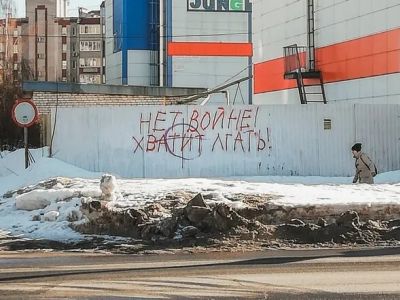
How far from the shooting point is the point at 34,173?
18203 mm

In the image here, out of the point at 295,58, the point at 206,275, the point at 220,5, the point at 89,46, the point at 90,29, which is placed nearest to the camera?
the point at 206,275

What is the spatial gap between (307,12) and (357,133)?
10.4 m

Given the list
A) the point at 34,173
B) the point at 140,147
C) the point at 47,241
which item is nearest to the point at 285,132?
the point at 140,147

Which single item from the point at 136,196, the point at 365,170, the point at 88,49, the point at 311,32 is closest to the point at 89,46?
the point at 88,49

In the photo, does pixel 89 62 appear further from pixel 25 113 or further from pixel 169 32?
pixel 25 113

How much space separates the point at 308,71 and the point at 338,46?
2048mm

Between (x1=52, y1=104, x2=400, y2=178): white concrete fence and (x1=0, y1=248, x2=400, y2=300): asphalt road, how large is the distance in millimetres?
9542

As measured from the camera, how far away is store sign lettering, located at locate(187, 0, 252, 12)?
179ft

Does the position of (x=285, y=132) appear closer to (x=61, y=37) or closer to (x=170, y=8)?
(x=170, y=8)

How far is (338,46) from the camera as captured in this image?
27141mm

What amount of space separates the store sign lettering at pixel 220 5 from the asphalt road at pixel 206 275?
46.4 meters

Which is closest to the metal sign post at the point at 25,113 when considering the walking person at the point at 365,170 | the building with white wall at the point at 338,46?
the walking person at the point at 365,170

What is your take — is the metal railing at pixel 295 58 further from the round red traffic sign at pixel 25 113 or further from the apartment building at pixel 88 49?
the apartment building at pixel 88 49

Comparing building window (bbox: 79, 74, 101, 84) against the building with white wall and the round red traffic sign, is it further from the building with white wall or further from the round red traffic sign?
the round red traffic sign
